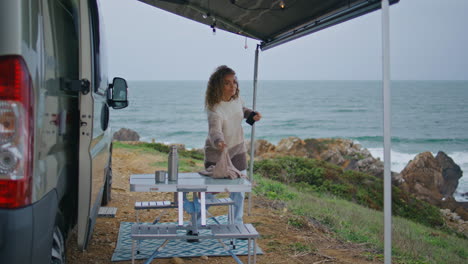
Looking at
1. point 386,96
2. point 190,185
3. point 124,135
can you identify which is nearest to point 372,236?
point 190,185

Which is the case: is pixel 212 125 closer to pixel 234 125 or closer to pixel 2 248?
pixel 234 125

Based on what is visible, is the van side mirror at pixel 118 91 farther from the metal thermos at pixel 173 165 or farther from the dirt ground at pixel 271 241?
the dirt ground at pixel 271 241

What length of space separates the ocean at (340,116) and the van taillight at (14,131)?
1187 inches

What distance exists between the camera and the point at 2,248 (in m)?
2.04

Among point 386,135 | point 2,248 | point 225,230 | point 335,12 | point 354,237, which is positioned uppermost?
point 335,12

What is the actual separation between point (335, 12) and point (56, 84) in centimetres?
271

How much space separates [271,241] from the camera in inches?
218

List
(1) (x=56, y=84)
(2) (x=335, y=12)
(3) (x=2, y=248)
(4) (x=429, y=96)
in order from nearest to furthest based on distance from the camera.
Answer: (3) (x=2, y=248) → (1) (x=56, y=84) → (2) (x=335, y=12) → (4) (x=429, y=96)

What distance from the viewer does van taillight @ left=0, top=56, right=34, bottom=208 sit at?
82.2 inches

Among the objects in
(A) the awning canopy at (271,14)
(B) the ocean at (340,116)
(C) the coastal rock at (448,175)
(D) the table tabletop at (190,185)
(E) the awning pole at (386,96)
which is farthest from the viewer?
(B) the ocean at (340,116)

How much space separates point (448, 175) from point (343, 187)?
9.62 metres

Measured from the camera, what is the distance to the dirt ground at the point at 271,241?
4.80 metres

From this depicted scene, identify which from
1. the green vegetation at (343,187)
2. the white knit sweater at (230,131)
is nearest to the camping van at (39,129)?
the white knit sweater at (230,131)

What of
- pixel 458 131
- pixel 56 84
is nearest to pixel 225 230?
pixel 56 84
